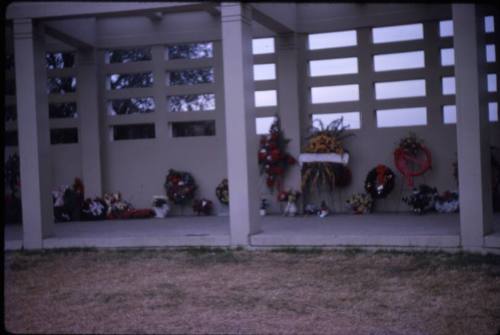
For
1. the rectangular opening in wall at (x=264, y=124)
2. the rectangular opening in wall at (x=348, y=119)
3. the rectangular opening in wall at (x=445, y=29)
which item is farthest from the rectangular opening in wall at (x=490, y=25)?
the rectangular opening in wall at (x=264, y=124)

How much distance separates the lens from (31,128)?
9.62 metres

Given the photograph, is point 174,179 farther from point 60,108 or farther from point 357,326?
point 357,326

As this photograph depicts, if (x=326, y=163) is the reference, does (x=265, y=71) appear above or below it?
above

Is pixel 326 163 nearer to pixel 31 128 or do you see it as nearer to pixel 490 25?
pixel 490 25

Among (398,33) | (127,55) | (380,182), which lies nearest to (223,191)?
(380,182)

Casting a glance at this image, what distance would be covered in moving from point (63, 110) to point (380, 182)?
6.77 metres

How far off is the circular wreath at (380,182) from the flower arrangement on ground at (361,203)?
144mm

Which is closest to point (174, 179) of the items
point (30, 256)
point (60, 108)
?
point (60, 108)

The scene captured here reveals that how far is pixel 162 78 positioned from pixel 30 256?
5.15 m

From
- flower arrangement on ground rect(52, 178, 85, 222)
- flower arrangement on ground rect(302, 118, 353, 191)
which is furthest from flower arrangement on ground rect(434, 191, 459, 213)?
flower arrangement on ground rect(52, 178, 85, 222)

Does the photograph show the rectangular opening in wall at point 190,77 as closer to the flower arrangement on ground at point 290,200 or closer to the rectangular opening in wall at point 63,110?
the rectangular opening in wall at point 63,110

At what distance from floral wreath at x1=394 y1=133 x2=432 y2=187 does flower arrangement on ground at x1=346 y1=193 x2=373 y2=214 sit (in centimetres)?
79

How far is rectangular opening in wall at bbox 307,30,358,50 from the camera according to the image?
12117mm

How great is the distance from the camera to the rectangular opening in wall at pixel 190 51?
12852mm
